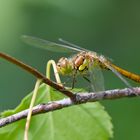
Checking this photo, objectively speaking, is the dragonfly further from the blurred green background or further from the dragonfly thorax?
the blurred green background

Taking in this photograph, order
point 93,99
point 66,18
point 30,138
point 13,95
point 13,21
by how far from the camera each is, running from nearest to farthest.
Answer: point 93,99, point 30,138, point 13,95, point 13,21, point 66,18

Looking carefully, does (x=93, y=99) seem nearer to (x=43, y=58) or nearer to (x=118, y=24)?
(x=43, y=58)

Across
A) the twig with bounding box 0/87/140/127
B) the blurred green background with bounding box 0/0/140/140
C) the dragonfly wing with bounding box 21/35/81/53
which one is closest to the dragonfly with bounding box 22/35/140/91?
the dragonfly wing with bounding box 21/35/81/53

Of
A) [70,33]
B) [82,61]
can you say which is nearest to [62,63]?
[82,61]

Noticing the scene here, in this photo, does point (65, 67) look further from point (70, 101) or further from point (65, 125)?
point (70, 101)

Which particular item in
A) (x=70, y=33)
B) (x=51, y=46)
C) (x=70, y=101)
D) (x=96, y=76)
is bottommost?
(x=70, y=101)

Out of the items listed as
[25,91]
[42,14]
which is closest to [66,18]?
[42,14]

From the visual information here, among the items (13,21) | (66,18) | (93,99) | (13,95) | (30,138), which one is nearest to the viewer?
(93,99)

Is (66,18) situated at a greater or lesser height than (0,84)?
greater
